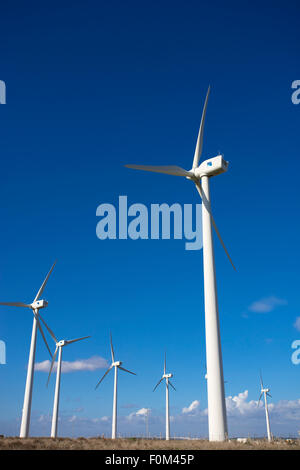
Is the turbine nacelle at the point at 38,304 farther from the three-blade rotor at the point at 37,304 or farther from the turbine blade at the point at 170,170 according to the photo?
the turbine blade at the point at 170,170

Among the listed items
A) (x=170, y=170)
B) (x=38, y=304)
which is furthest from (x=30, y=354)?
(x=170, y=170)

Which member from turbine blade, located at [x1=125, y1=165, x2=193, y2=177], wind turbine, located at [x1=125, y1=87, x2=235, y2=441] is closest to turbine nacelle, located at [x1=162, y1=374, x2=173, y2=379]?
wind turbine, located at [x1=125, y1=87, x2=235, y2=441]

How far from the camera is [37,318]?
64.2 metres

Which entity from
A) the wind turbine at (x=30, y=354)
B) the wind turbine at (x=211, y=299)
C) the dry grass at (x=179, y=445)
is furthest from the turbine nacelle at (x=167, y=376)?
the dry grass at (x=179, y=445)

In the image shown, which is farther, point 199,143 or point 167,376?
point 167,376

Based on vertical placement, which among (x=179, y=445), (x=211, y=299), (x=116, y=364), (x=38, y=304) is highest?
(x=38, y=304)

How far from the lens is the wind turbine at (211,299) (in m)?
26.2

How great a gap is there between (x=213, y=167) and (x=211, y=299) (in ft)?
41.7

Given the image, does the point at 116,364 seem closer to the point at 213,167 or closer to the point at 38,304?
the point at 38,304

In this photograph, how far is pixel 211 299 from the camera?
29203 millimetres

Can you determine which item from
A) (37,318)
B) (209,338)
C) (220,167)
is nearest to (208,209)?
(220,167)

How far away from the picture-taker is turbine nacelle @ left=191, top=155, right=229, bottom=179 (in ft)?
116
